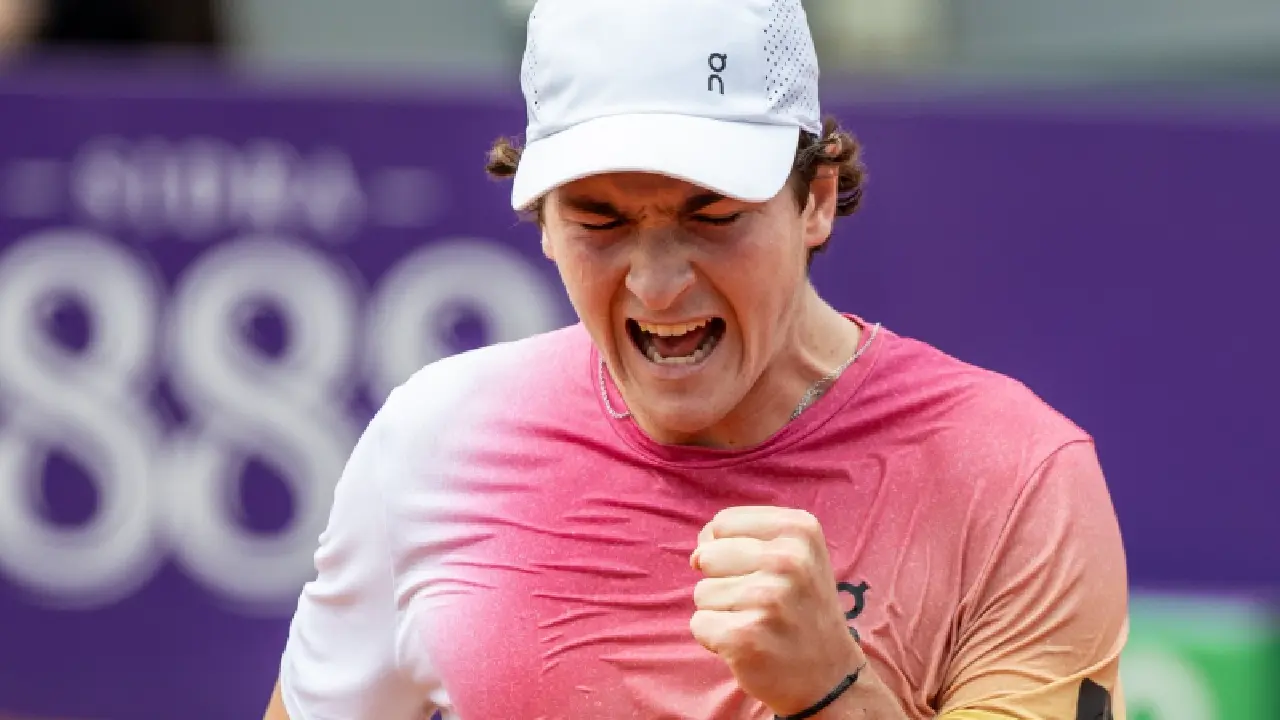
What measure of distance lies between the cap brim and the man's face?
Result: 0.12 ft

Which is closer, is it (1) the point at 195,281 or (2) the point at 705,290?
(2) the point at 705,290

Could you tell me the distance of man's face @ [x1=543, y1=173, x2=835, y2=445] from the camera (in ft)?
8.14

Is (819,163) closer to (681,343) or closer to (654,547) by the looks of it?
(681,343)

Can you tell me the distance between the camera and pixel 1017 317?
19.4 feet

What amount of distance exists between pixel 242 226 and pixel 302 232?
0.53 ft

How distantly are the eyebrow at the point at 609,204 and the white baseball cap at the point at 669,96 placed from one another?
3cm

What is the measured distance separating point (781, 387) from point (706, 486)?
15 centimetres

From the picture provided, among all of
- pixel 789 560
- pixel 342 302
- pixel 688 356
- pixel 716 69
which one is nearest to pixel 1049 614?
pixel 789 560

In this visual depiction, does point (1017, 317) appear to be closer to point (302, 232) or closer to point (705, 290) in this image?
point (302, 232)

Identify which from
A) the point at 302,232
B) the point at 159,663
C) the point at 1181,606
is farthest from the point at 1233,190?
the point at 159,663

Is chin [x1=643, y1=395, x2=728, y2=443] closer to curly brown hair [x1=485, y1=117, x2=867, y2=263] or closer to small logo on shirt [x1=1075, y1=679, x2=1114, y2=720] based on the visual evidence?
curly brown hair [x1=485, y1=117, x2=867, y2=263]

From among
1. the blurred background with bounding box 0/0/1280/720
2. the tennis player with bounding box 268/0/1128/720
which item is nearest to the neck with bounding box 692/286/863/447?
the tennis player with bounding box 268/0/1128/720

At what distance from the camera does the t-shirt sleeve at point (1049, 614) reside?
2.47m

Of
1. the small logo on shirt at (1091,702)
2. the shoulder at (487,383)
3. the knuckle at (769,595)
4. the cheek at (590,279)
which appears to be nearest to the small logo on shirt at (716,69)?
the cheek at (590,279)
